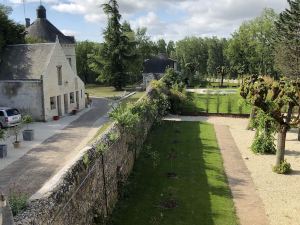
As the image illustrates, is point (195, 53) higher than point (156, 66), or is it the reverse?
point (195, 53)

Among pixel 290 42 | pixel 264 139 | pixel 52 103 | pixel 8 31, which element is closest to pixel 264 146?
pixel 264 139

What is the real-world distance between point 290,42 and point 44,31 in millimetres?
31177

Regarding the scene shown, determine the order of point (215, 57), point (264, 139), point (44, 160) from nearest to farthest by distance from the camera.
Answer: point (44, 160), point (264, 139), point (215, 57)

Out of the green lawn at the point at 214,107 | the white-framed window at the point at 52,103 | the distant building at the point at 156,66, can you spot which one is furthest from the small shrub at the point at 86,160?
the distant building at the point at 156,66

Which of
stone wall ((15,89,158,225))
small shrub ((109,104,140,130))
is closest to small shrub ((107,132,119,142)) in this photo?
stone wall ((15,89,158,225))

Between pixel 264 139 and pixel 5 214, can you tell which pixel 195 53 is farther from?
pixel 5 214

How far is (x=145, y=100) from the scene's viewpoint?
24000 millimetres

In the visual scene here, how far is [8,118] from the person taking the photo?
2722cm

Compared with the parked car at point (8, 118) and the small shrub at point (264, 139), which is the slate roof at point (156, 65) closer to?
the parked car at point (8, 118)

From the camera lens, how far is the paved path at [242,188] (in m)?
13.2

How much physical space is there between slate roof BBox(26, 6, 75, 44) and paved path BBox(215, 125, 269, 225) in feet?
91.6

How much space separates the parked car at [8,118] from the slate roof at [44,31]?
17.7 meters

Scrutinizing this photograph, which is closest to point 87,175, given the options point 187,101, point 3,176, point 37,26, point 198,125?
point 3,176

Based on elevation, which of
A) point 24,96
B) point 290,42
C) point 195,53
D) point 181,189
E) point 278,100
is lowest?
point 181,189
